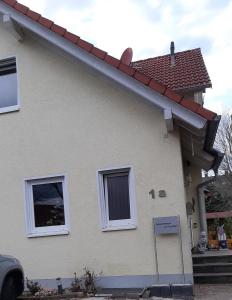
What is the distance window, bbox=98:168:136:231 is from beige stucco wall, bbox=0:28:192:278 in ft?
0.46

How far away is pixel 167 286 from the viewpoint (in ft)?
29.2

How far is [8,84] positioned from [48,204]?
9.38 feet

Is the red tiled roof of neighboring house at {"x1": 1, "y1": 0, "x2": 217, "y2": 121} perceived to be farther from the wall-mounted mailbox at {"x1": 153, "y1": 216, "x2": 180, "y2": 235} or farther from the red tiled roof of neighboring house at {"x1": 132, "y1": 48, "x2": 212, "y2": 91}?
the red tiled roof of neighboring house at {"x1": 132, "y1": 48, "x2": 212, "y2": 91}

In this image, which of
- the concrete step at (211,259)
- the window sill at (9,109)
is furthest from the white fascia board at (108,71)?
the concrete step at (211,259)

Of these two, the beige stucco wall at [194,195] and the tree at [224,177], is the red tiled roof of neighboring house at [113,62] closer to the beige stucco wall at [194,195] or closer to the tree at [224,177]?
the beige stucco wall at [194,195]

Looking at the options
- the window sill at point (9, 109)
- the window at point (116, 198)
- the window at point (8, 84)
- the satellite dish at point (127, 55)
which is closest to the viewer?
the window at point (116, 198)

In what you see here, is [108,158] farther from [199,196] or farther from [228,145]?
[228,145]

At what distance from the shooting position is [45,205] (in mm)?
10469

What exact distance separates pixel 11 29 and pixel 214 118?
4872 mm

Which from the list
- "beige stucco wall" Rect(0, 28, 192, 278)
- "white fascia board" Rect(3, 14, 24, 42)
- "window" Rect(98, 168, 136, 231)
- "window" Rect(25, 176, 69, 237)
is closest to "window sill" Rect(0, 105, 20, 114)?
"beige stucco wall" Rect(0, 28, 192, 278)

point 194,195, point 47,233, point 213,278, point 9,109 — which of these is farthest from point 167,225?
point 194,195

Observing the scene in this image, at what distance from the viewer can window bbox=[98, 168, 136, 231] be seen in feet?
32.0

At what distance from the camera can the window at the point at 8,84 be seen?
36.0 feet

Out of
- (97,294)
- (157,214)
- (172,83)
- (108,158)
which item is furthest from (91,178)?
(172,83)
